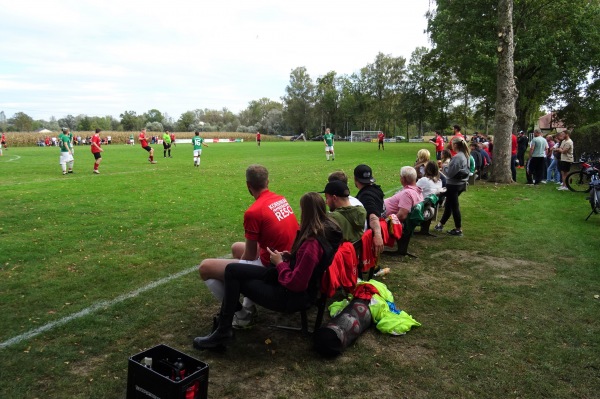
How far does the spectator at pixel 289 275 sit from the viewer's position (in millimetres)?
3498

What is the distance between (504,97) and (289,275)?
1491cm

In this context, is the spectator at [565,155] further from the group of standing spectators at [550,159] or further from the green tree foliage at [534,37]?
the green tree foliage at [534,37]

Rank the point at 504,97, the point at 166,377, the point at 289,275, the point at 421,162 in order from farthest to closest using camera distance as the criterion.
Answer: the point at 504,97 < the point at 421,162 < the point at 289,275 < the point at 166,377

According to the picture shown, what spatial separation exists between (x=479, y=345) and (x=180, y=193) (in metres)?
10.4

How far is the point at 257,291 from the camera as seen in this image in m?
3.66

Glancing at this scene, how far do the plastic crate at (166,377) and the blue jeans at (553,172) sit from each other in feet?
56.4

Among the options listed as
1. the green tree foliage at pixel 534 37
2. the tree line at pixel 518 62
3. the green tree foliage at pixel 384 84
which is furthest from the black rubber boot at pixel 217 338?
the green tree foliage at pixel 384 84

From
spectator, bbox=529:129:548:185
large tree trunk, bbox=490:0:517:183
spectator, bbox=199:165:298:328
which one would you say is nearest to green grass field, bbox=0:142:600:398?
spectator, bbox=199:165:298:328

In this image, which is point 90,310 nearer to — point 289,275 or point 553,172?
point 289,275

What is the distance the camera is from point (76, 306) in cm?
468

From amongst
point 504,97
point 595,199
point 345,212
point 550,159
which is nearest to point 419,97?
point 550,159

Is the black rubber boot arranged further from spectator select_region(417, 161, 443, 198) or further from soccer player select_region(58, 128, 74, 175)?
soccer player select_region(58, 128, 74, 175)

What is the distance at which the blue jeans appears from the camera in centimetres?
1650

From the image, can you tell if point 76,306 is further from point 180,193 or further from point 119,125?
point 119,125
